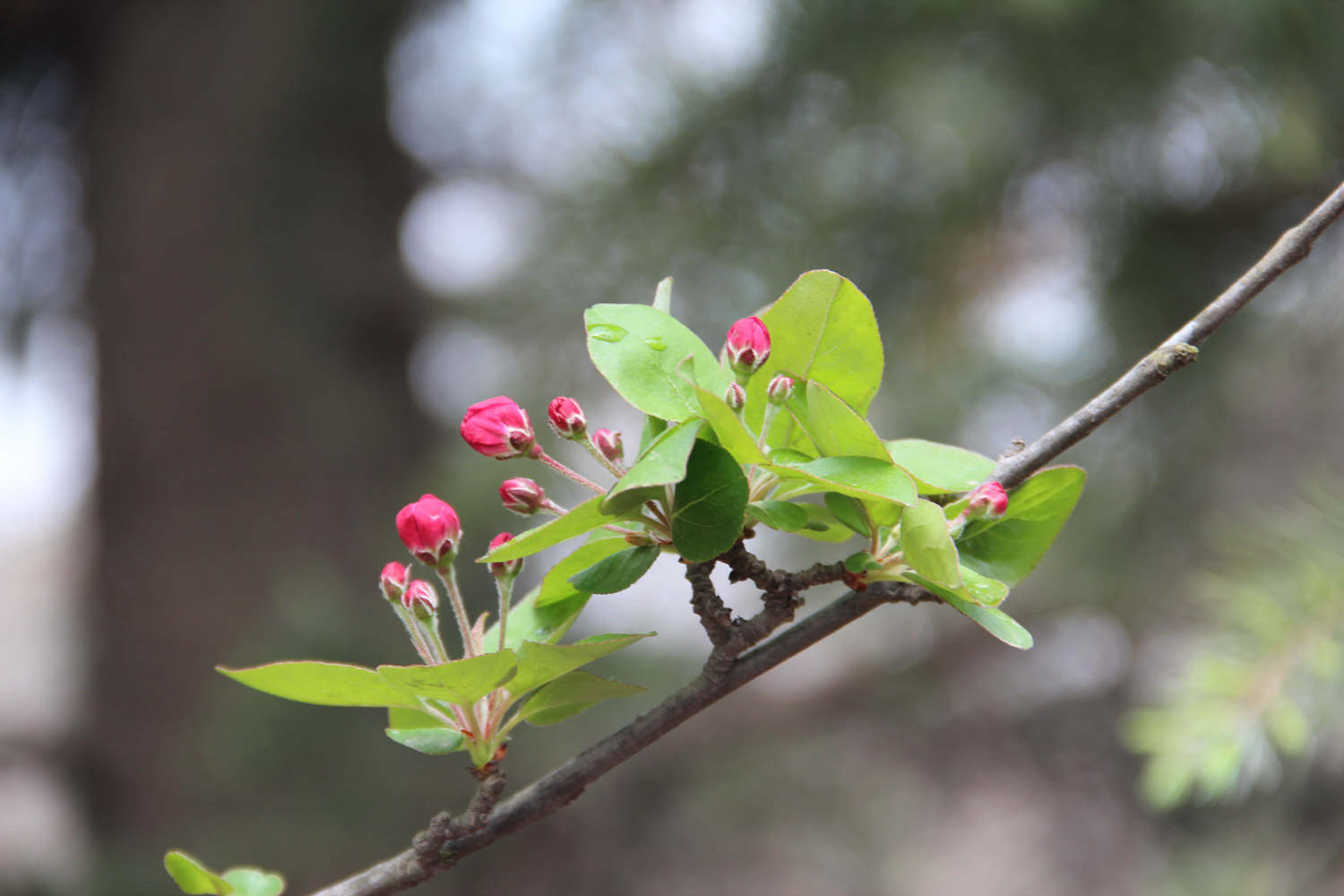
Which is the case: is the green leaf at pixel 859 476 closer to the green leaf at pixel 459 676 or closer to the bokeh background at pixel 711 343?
the green leaf at pixel 459 676

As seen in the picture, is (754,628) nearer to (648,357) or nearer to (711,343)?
(648,357)

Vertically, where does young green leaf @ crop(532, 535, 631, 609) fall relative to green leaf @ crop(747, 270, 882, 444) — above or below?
below

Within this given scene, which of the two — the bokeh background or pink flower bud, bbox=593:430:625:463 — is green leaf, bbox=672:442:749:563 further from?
the bokeh background

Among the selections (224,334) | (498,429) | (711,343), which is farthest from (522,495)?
(224,334)

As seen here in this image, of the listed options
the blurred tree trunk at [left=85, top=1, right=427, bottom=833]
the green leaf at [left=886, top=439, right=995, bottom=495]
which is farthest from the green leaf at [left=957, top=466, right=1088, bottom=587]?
the blurred tree trunk at [left=85, top=1, right=427, bottom=833]

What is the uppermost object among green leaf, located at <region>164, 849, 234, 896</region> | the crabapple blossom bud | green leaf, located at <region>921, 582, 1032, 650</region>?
the crabapple blossom bud

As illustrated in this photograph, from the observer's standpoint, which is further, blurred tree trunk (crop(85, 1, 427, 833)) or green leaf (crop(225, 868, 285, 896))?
blurred tree trunk (crop(85, 1, 427, 833))

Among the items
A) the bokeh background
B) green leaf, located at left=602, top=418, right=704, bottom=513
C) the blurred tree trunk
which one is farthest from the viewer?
the blurred tree trunk

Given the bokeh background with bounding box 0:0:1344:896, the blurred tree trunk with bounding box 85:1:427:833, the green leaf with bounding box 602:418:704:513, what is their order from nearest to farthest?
the green leaf with bounding box 602:418:704:513, the bokeh background with bounding box 0:0:1344:896, the blurred tree trunk with bounding box 85:1:427:833
